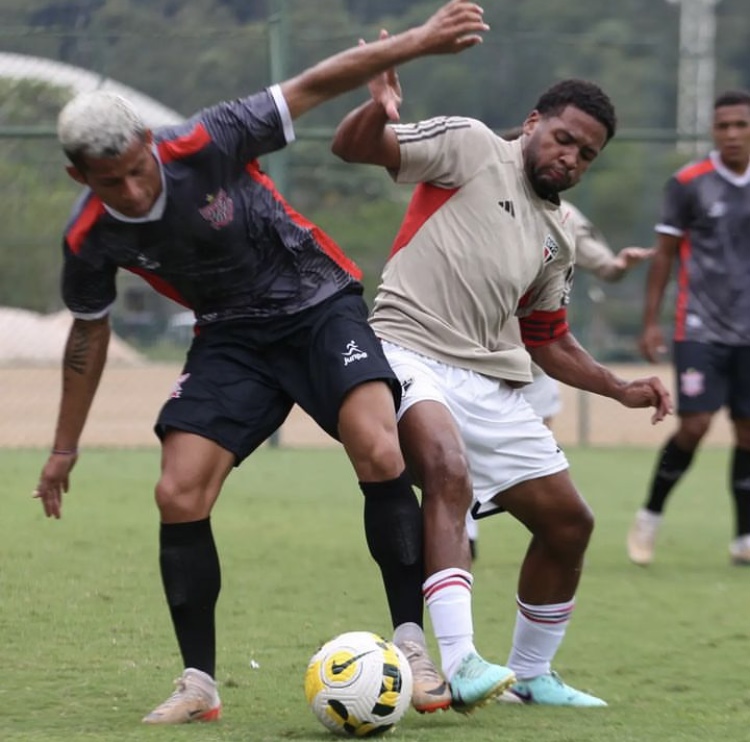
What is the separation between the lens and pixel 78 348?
518cm

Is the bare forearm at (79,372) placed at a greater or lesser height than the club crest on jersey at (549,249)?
lesser

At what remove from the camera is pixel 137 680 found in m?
5.55

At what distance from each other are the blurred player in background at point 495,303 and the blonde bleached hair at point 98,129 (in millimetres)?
785

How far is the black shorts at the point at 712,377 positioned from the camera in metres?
8.90

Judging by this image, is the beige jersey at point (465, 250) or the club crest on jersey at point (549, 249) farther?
the club crest on jersey at point (549, 249)

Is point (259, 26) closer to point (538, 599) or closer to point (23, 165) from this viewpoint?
point (23, 165)

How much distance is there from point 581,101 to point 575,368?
0.98 metres

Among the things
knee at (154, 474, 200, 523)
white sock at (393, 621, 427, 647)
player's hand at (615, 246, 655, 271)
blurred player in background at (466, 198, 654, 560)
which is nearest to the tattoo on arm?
knee at (154, 474, 200, 523)

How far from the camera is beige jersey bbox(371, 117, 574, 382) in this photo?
5.42 meters

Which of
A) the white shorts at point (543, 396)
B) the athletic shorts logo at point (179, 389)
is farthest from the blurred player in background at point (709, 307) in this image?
the athletic shorts logo at point (179, 389)

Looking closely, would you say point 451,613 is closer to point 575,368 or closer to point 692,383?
→ point 575,368

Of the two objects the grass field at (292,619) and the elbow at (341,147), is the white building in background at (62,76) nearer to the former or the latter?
the grass field at (292,619)

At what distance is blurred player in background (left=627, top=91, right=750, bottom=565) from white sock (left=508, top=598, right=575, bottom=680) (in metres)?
3.46

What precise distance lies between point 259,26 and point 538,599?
1043 cm
